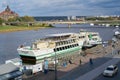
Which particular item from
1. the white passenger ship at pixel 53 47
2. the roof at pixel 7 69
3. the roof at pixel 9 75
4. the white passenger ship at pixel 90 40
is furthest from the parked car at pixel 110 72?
the white passenger ship at pixel 90 40

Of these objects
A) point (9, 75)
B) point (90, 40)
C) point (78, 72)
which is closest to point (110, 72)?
point (78, 72)

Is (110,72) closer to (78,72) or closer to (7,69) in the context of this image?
(78,72)

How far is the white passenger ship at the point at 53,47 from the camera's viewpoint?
52.6 meters

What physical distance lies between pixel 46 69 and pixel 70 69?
3.61m

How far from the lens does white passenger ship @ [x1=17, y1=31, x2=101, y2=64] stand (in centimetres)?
5256

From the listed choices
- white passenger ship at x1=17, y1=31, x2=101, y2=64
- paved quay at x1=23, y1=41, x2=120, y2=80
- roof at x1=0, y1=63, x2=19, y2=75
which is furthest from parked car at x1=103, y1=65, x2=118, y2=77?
roof at x1=0, y1=63, x2=19, y2=75

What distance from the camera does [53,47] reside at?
186 ft

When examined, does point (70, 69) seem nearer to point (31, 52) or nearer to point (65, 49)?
point (31, 52)

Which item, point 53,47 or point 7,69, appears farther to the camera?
point 53,47

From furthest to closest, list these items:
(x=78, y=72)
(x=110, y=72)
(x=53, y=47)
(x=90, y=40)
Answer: (x=90, y=40) → (x=53, y=47) → (x=78, y=72) → (x=110, y=72)

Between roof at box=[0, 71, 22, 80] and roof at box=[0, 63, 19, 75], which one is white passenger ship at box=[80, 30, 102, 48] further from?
roof at box=[0, 71, 22, 80]

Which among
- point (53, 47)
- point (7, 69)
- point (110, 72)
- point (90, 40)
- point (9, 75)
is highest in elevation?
point (7, 69)

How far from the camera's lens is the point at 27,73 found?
126 feet

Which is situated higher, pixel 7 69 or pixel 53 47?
pixel 7 69
